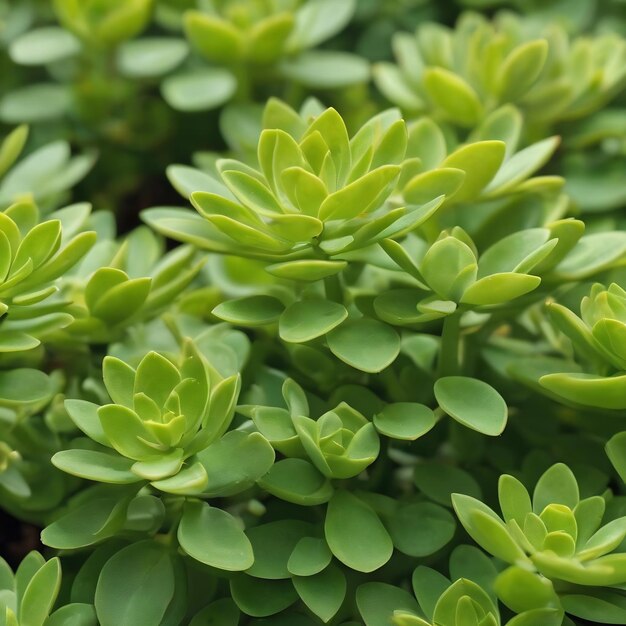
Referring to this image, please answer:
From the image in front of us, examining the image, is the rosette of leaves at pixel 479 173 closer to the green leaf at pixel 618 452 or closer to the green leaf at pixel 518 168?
the green leaf at pixel 518 168

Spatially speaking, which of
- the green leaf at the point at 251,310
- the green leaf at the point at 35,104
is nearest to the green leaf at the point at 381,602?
the green leaf at the point at 251,310

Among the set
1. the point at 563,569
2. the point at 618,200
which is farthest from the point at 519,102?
the point at 563,569

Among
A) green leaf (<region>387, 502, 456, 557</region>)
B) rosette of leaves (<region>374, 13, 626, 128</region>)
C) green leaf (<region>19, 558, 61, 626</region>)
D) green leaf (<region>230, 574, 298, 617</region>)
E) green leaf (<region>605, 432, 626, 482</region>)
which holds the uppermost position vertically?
rosette of leaves (<region>374, 13, 626, 128</region>)

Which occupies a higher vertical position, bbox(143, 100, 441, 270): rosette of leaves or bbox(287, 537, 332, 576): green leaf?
bbox(143, 100, 441, 270): rosette of leaves

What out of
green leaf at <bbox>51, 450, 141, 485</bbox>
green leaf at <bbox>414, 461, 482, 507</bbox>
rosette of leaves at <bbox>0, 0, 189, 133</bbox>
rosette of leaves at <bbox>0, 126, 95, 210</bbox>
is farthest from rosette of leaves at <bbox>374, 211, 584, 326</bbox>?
rosette of leaves at <bbox>0, 0, 189, 133</bbox>

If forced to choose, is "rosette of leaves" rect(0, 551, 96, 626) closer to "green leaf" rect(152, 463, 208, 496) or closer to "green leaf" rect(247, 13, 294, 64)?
"green leaf" rect(152, 463, 208, 496)

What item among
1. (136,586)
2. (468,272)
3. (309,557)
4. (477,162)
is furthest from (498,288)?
(136,586)

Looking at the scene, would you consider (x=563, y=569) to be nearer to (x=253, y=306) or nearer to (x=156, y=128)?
(x=253, y=306)
